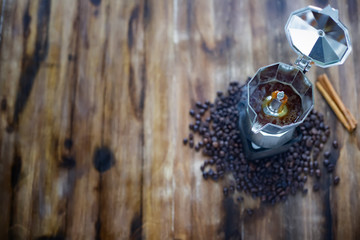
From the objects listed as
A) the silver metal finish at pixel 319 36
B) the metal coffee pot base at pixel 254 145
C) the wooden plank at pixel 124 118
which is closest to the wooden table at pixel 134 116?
the wooden plank at pixel 124 118

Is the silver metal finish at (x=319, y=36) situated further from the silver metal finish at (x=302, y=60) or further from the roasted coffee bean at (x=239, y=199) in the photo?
the roasted coffee bean at (x=239, y=199)

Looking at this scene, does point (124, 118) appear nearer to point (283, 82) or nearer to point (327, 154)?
point (283, 82)

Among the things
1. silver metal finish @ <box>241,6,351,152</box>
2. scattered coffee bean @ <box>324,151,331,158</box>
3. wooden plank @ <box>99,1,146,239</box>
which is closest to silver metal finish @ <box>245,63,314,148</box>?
silver metal finish @ <box>241,6,351,152</box>

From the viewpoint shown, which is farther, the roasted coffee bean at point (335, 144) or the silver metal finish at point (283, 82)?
the roasted coffee bean at point (335, 144)

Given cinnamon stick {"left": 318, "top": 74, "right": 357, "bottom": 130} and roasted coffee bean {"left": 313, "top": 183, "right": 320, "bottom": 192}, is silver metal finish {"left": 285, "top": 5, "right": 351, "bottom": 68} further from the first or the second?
roasted coffee bean {"left": 313, "top": 183, "right": 320, "bottom": 192}

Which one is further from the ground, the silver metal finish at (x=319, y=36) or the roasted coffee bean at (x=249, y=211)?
the silver metal finish at (x=319, y=36)

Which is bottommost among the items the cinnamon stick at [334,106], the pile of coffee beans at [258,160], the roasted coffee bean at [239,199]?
the roasted coffee bean at [239,199]
